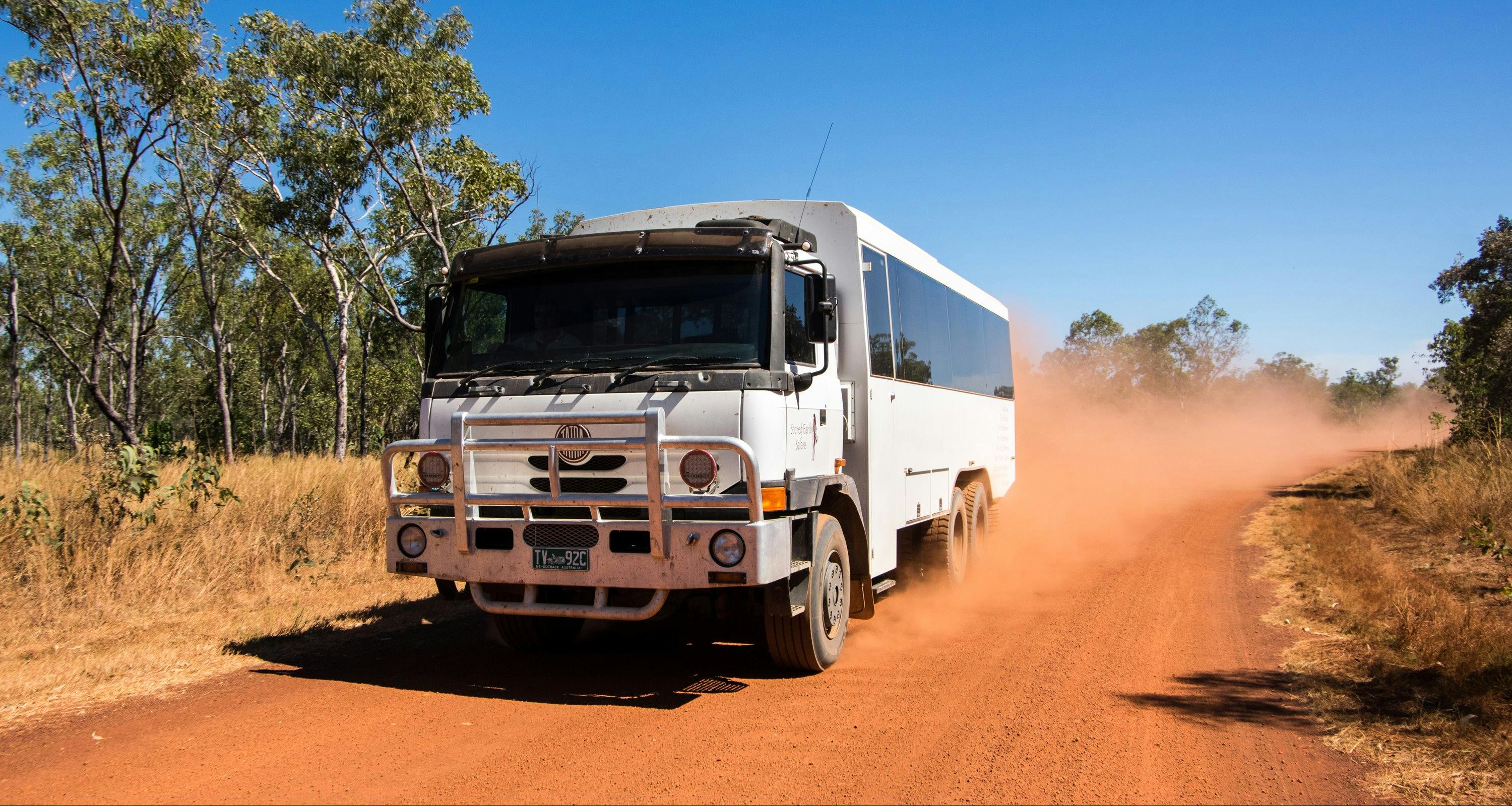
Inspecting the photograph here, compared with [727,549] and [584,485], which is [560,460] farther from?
[727,549]

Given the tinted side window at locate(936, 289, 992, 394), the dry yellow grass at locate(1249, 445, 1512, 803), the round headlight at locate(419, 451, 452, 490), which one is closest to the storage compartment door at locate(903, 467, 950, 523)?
the tinted side window at locate(936, 289, 992, 394)

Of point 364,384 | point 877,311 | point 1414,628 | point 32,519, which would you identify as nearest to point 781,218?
point 877,311

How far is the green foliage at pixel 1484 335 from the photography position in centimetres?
1848

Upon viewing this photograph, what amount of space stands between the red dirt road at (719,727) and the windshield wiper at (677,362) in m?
1.92

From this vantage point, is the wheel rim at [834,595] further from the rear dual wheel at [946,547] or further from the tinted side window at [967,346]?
the tinted side window at [967,346]

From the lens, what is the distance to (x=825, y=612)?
21.2 ft

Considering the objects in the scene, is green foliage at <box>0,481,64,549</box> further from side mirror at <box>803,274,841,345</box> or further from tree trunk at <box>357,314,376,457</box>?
tree trunk at <box>357,314,376,457</box>

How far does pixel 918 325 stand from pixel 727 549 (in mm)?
4084

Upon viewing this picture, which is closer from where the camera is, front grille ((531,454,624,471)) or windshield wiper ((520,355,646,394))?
front grille ((531,454,624,471))

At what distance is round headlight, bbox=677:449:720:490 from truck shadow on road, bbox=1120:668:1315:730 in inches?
112

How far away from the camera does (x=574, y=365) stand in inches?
235

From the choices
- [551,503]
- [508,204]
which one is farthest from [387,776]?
[508,204]

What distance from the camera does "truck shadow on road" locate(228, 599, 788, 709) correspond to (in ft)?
19.5

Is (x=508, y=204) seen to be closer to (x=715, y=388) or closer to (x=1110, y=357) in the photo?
(x=715, y=388)
